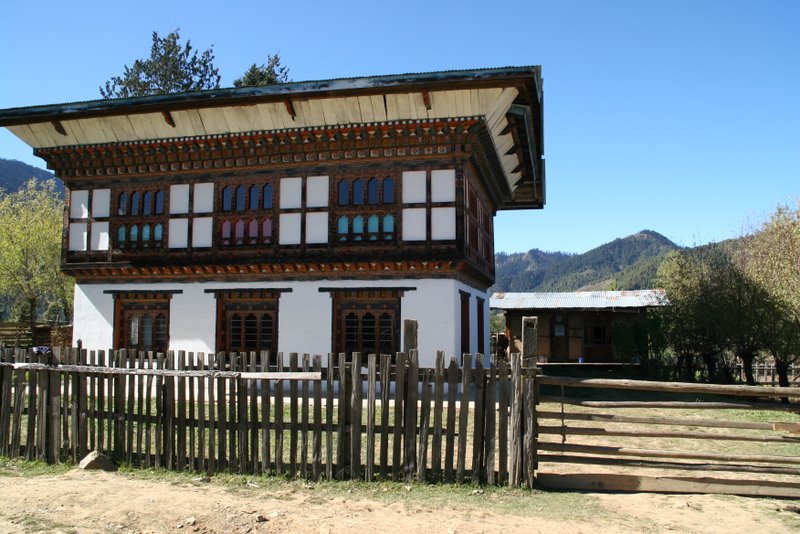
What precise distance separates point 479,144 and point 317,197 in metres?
5.00

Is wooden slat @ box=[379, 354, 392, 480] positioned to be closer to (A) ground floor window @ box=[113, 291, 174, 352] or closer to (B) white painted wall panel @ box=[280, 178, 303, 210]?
(B) white painted wall panel @ box=[280, 178, 303, 210]

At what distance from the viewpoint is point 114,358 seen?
29.8 feet

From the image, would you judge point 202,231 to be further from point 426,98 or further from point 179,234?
point 426,98

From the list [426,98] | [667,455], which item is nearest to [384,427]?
[667,455]

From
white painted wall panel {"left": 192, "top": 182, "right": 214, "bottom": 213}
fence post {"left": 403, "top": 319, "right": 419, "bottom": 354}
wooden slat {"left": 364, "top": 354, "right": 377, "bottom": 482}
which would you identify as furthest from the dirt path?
white painted wall panel {"left": 192, "top": 182, "right": 214, "bottom": 213}

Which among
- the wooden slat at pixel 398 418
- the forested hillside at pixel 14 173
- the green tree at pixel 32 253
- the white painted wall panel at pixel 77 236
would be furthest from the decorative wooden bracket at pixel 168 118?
the forested hillside at pixel 14 173

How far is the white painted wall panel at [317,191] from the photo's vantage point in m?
18.3

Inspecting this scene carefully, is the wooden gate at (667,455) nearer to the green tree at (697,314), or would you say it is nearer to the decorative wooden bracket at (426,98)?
the decorative wooden bracket at (426,98)

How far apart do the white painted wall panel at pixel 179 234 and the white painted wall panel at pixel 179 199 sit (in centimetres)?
32

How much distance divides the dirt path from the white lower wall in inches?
371

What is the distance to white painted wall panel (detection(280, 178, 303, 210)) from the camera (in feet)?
60.8

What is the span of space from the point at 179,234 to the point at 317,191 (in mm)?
4869

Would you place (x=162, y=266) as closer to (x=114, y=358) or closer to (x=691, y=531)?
(x=114, y=358)

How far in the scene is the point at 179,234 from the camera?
19641 millimetres
